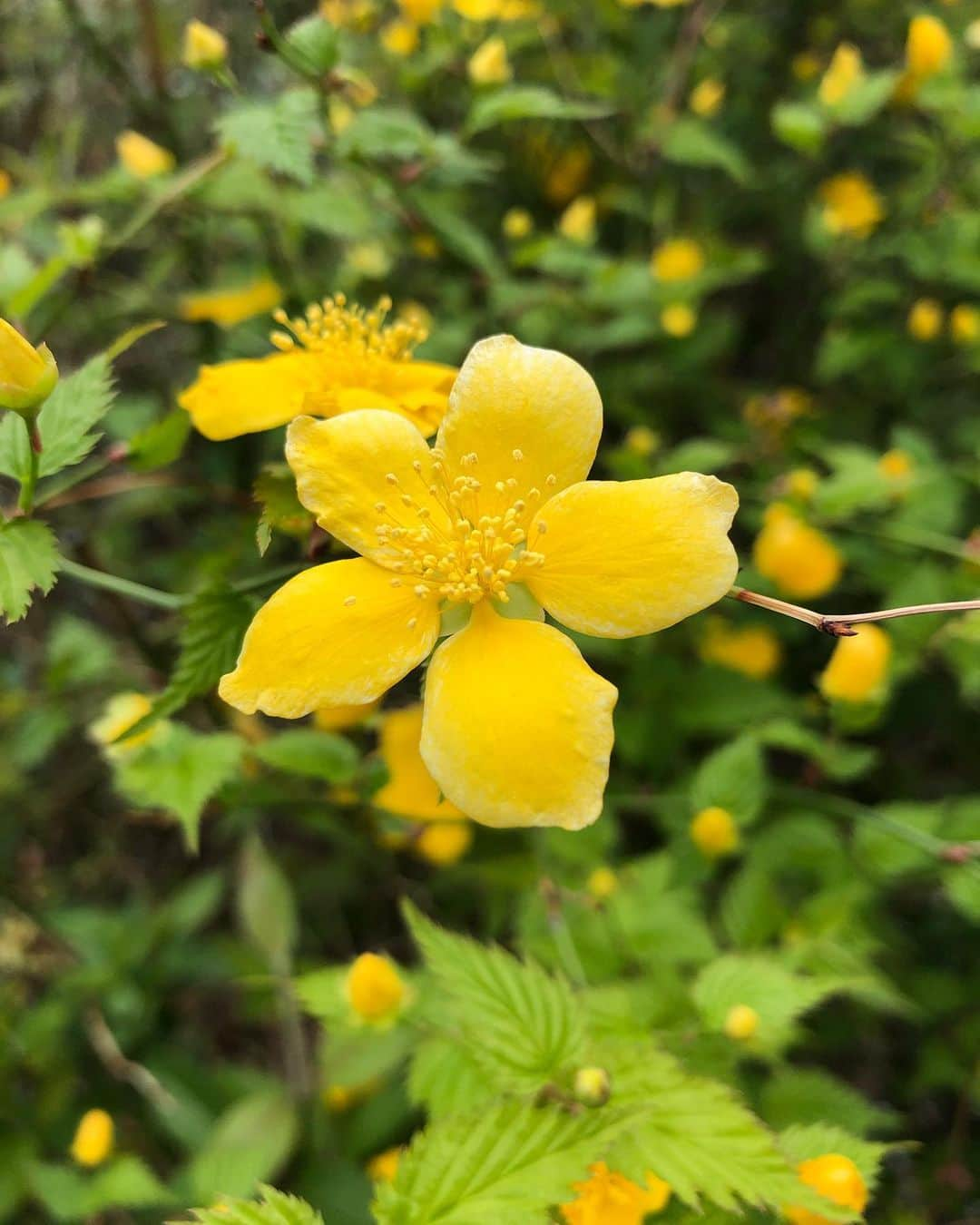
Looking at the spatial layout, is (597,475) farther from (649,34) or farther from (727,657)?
(649,34)

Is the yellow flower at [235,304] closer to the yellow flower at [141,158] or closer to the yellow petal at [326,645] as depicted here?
the yellow flower at [141,158]

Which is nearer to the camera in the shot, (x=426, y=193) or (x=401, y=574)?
(x=401, y=574)

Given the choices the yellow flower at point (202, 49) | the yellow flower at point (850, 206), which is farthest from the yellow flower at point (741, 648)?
the yellow flower at point (202, 49)

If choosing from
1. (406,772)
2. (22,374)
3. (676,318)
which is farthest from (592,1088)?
(676,318)

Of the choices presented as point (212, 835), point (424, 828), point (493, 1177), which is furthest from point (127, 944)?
point (493, 1177)

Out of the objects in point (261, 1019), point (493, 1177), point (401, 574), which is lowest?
point (261, 1019)

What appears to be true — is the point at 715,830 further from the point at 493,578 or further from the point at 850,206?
the point at 850,206
